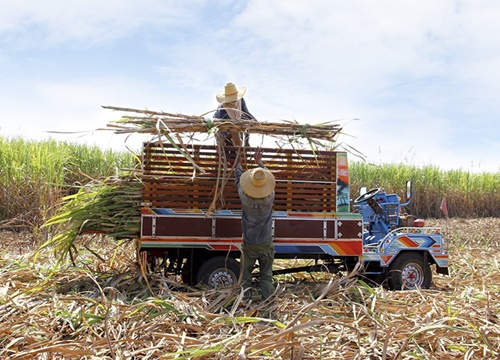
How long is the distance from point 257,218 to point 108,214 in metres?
2.04

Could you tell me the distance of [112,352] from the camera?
4.27 meters

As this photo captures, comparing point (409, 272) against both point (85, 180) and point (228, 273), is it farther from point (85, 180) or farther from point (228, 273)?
point (85, 180)

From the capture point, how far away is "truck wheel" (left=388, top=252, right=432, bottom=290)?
7.90m

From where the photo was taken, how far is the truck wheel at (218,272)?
6965 millimetres

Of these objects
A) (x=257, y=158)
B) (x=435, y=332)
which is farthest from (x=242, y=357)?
(x=257, y=158)

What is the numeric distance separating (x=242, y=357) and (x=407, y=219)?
5.15 metres

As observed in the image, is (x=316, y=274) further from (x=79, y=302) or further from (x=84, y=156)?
(x=84, y=156)

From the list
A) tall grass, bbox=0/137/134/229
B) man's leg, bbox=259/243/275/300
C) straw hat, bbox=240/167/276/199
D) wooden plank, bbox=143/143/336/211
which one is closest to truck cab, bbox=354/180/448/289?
wooden plank, bbox=143/143/336/211

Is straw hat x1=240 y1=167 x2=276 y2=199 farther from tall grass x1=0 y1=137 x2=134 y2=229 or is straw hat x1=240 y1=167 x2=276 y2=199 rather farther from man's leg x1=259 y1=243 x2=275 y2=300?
tall grass x1=0 y1=137 x2=134 y2=229

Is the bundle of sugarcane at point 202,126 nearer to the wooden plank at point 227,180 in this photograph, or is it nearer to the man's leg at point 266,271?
the wooden plank at point 227,180

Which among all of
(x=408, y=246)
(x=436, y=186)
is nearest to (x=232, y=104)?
(x=408, y=246)

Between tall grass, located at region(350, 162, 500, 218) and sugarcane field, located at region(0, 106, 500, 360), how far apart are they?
8.36 meters

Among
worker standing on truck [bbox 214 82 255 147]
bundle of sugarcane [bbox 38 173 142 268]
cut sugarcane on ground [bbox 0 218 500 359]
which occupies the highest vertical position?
worker standing on truck [bbox 214 82 255 147]

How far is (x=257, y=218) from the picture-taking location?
6.44 m
